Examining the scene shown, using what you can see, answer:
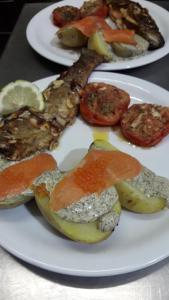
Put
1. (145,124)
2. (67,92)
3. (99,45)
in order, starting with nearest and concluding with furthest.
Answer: (145,124)
(67,92)
(99,45)

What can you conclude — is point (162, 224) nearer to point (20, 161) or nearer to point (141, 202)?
point (141, 202)

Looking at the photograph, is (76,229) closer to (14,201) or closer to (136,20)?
(14,201)

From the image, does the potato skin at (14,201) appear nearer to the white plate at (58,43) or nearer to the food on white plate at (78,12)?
the white plate at (58,43)

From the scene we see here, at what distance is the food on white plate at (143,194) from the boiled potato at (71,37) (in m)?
0.86

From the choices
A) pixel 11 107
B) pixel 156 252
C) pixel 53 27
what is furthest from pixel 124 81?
pixel 156 252

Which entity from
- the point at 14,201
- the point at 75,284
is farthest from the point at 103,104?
the point at 75,284

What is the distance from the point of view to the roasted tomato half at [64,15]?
76.3 inches

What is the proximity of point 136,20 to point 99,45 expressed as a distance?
0.29 meters

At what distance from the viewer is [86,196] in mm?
1036

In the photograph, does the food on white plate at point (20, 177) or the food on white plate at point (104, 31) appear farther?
the food on white plate at point (104, 31)

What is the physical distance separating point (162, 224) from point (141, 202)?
0.09m

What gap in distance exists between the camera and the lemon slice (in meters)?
1.43

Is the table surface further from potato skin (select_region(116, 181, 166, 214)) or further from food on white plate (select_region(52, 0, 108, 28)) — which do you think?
food on white plate (select_region(52, 0, 108, 28))

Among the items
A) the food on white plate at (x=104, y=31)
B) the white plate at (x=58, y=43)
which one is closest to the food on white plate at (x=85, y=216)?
the white plate at (x=58, y=43)
